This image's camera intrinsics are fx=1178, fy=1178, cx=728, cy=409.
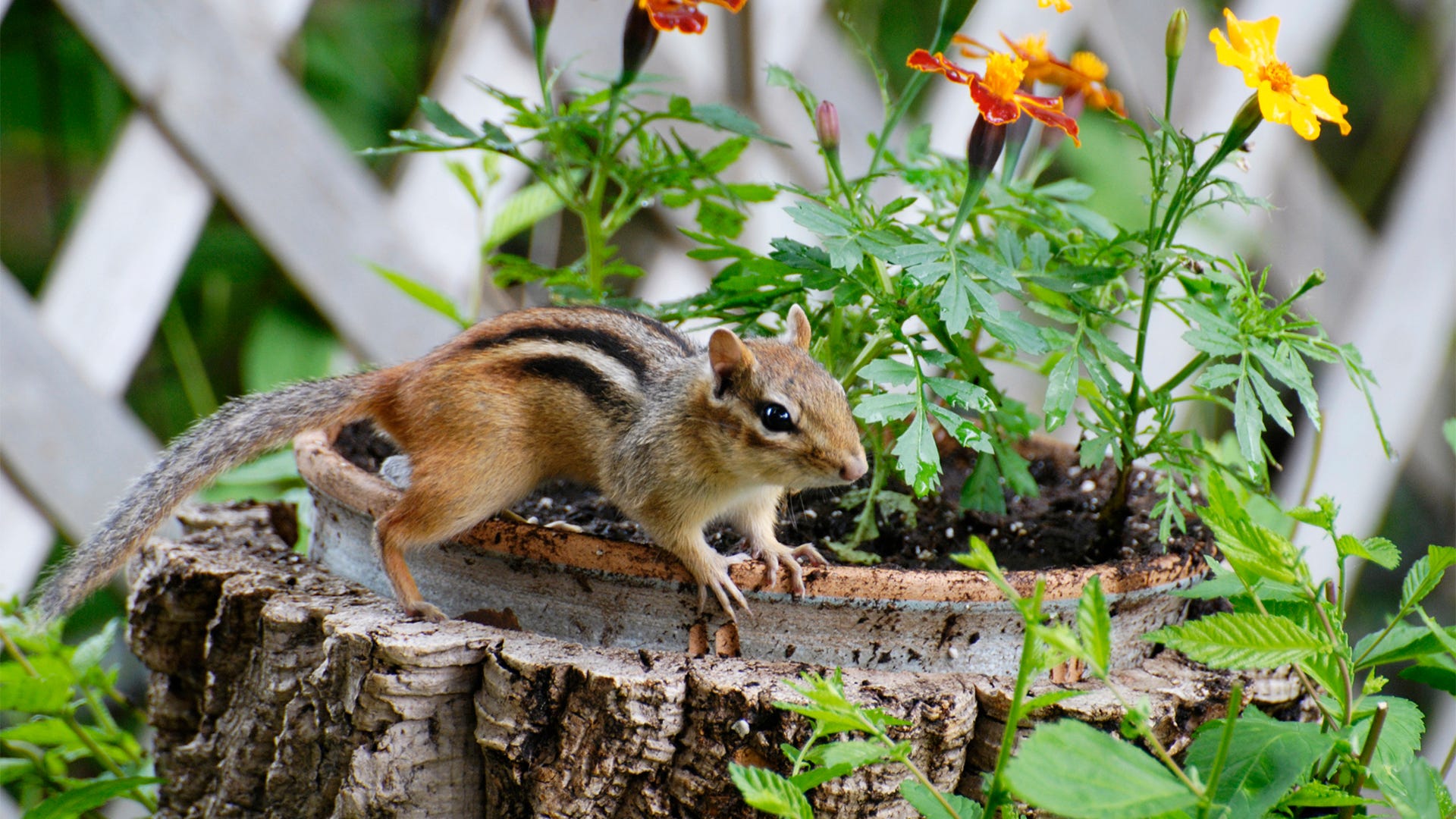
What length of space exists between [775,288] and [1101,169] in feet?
6.09

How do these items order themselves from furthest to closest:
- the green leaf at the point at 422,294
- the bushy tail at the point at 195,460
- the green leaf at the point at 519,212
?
the green leaf at the point at 519,212 → the green leaf at the point at 422,294 → the bushy tail at the point at 195,460

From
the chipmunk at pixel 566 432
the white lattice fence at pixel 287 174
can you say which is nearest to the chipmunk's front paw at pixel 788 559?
the chipmunk at pixel 566 432

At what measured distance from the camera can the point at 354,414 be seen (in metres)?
1.35

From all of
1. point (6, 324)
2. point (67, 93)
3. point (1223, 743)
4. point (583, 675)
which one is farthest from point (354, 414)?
point (67, 93)

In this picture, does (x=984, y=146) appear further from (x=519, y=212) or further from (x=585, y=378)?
(x=519, y=212)

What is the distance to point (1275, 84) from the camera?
1027mm

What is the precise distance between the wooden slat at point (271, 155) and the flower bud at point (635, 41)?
95 centimetres

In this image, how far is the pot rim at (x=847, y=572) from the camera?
42.6 inches

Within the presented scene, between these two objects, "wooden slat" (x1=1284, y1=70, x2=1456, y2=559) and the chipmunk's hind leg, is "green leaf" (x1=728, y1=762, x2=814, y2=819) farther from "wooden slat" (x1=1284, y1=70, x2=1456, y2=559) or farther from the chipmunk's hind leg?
"wooden slat" (x1=1284, y1=70, x2=1456, y2=559)

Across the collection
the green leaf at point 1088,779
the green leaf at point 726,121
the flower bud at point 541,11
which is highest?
the flower bud at point 541,11

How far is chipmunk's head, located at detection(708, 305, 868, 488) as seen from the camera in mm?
1199

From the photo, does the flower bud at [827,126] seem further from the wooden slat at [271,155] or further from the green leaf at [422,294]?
the wooden slat at [271,155]

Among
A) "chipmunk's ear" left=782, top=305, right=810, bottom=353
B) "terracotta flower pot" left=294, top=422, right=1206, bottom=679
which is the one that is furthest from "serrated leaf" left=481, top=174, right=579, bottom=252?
"terracotta flower pot" left=294, top=422, right=1206, bottom=679

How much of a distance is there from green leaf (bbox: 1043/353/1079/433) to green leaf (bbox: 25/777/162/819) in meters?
1.00
